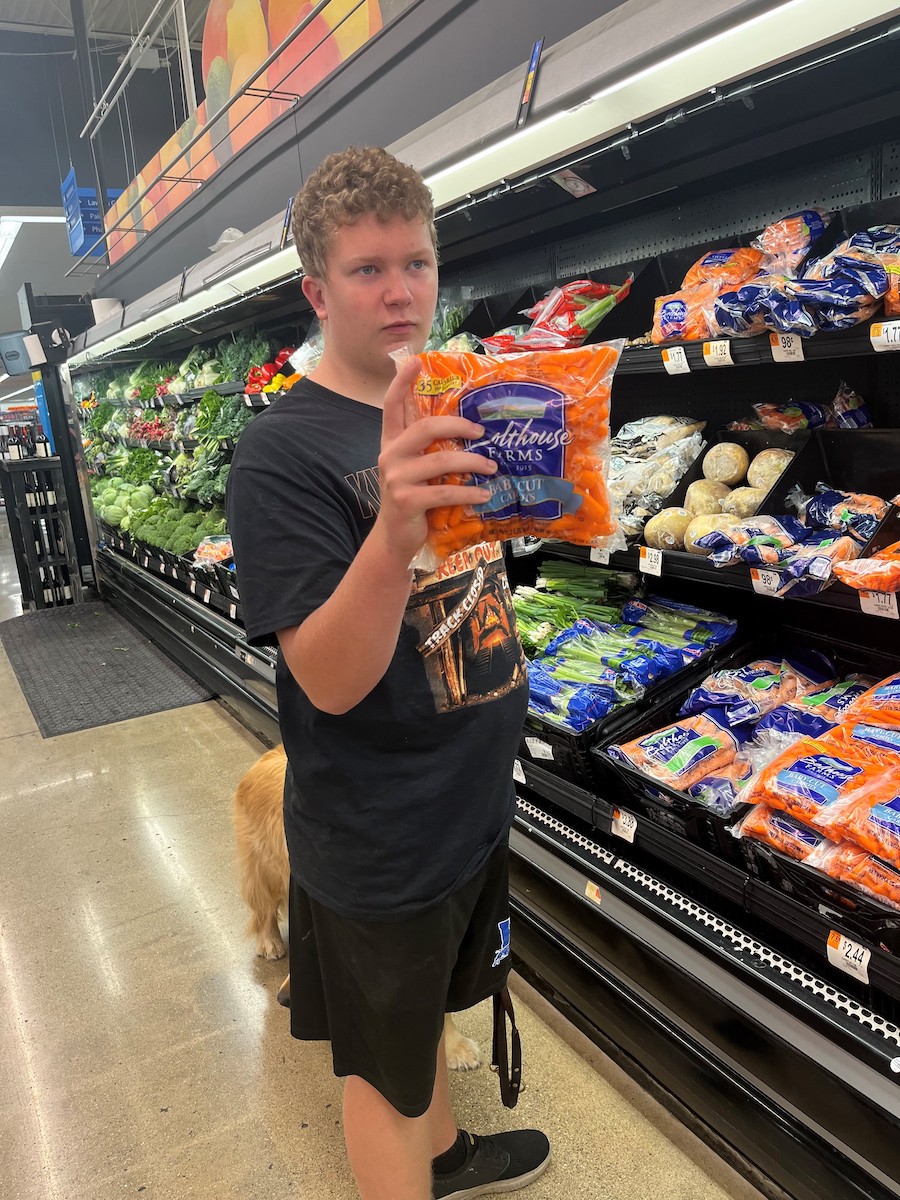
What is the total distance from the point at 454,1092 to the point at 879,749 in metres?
1.23

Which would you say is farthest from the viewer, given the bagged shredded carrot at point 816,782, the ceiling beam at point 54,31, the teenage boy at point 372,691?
the ceiling beam at point 54,31

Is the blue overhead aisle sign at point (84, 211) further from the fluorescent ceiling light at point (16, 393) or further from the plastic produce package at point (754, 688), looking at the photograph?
the fluorescent ceiling light at point (16, 393)

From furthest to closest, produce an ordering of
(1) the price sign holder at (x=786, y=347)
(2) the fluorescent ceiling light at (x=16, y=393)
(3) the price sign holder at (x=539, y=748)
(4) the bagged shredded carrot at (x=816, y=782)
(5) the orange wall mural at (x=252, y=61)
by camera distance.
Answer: (2) the fluorescent ceiling light at (x=16, y=393) → (5) the orange wall mural at (x=252, y=61) → (3) the price sign holder at (x=539, y=748) → (1) the price sign holder at (x=786, y=347) → (4) the bagged shredded carrot at (x=816, y=782)

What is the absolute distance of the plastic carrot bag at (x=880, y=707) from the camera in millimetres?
1612

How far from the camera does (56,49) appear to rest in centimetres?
802

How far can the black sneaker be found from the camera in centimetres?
157

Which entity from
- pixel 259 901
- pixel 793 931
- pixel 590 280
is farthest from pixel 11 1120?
pixel 590 280

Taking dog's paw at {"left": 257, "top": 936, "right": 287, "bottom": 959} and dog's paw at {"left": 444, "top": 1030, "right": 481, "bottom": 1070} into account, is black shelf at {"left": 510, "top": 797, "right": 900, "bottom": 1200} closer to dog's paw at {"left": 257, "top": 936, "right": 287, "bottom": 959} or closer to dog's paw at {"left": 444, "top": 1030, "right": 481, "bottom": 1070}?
dog's paw at {"left": 444, "top": 1030, "right": 481, "bottom": 1070}

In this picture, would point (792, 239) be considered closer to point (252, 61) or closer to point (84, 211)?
point (252, 61)

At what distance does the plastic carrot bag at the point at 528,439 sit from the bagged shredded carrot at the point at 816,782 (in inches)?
34.3

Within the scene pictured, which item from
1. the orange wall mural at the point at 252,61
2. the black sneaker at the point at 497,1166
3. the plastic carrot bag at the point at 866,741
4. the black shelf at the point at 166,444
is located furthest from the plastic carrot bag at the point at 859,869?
the black shelf at the point at 166,444

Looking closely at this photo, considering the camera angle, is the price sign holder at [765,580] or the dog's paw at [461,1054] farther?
the dog's paw at [461,1054]

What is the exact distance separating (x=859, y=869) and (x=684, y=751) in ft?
1.53

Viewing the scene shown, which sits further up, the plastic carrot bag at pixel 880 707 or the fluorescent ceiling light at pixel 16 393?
the fluorescent ceiling light at pixel 16 393
